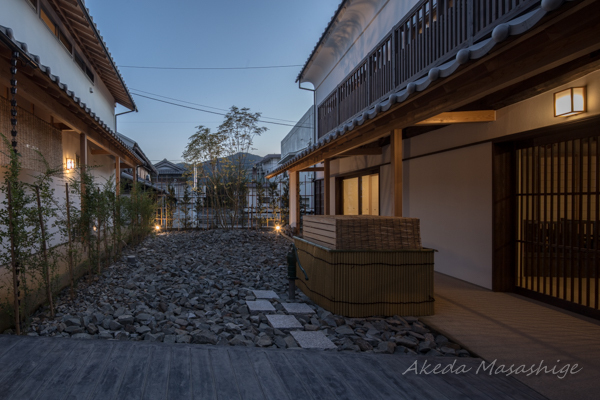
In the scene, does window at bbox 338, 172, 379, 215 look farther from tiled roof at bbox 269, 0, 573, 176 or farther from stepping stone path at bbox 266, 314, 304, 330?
stepping stone path at bbox 266, 314, 304, 330

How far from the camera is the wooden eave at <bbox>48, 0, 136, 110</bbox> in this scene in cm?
845

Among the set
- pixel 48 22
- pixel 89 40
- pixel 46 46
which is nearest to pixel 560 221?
pixel 46 46

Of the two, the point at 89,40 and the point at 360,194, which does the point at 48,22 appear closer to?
the point at 89,40

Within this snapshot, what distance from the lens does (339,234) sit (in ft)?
13.2

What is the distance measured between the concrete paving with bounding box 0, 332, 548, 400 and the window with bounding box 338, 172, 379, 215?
6598 millimetres

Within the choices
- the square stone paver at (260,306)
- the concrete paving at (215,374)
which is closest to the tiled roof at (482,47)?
the concrete paving at (215,374)

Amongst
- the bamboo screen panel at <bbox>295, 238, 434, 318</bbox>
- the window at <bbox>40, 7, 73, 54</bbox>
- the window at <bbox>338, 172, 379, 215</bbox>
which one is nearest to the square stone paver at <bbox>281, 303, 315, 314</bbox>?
the bamboo screen panel at <bbox>295, 238, 434, 318</bbox>

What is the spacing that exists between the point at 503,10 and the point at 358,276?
3.61 metres

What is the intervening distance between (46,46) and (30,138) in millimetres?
Answer: 3722

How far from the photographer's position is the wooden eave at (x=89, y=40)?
845cm

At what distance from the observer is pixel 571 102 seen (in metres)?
3.84

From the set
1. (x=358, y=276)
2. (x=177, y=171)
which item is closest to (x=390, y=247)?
(x=358, y=276)

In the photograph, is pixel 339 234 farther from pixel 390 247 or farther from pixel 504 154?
pixel 504 154

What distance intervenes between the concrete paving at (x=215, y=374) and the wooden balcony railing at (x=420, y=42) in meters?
3.66
